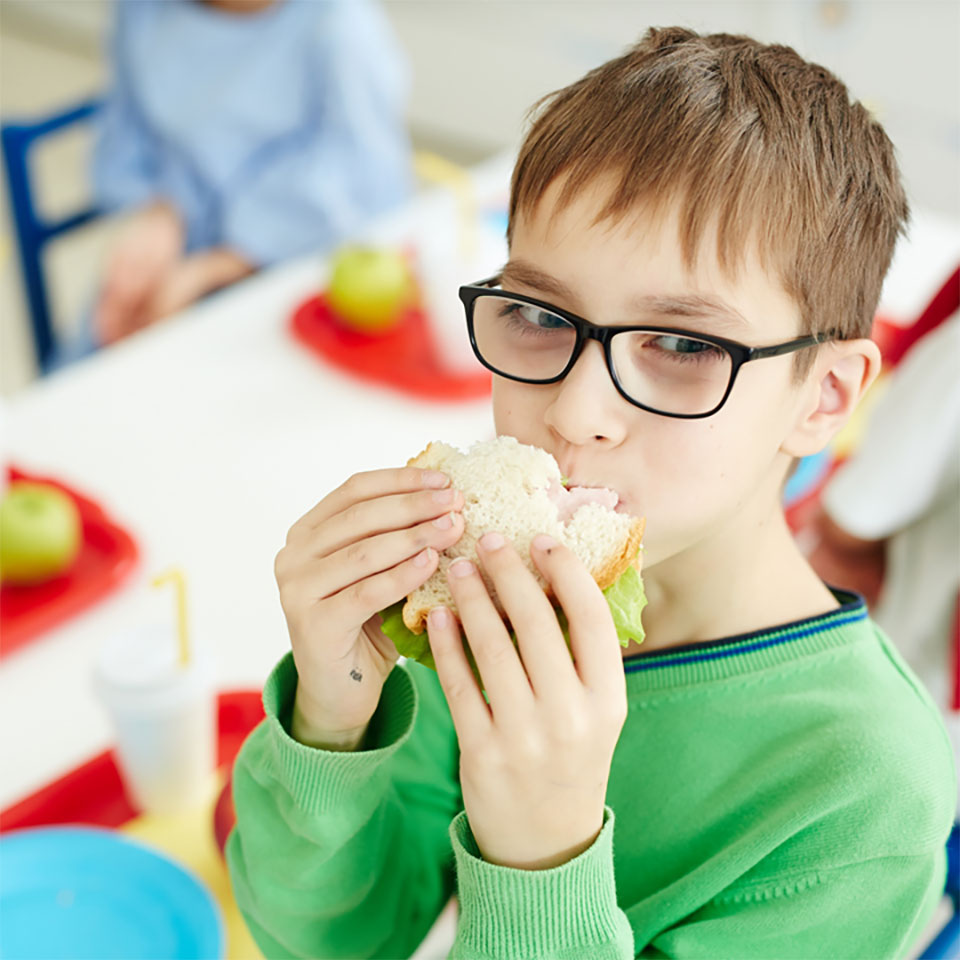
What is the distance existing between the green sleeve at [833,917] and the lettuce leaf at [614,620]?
206 millimetres

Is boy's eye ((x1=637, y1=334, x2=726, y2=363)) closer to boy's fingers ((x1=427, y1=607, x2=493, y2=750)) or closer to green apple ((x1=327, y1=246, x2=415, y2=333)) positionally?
boy's fingers ((x1=427, y1=607, x2=493, y2=750))

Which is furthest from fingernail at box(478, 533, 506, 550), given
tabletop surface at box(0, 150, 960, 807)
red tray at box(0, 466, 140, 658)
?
red tray at box(0, 466, 140, 658)

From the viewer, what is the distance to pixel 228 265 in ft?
7.67

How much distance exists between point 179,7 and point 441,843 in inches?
77.1

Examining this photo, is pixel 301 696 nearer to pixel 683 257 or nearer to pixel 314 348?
pixel 683 257

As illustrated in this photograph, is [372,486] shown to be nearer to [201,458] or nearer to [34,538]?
[34,538]

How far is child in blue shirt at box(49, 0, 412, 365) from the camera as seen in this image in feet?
7.50

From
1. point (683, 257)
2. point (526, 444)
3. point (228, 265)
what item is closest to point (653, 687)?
point (526, 444)

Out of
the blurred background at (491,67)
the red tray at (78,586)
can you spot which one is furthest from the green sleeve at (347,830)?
the blurred background at (491,67)

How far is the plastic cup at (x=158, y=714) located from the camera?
1018mm

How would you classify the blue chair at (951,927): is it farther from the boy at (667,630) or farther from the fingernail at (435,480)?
the fingernail at (435,480)

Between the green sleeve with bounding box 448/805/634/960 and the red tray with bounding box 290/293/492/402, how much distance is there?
1.01 metres

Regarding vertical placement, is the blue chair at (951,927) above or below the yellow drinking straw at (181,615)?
below

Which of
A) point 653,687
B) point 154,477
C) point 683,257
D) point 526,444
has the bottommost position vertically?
point 154,477
